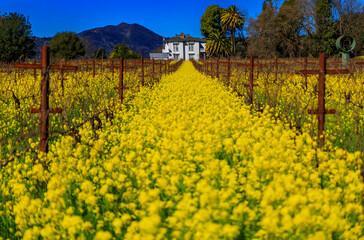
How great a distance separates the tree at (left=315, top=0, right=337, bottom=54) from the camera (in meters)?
48.6

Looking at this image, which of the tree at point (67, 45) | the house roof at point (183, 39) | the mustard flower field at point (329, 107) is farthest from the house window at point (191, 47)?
the mustard flower field at point (329, 107)

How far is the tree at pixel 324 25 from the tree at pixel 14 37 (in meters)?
35.0

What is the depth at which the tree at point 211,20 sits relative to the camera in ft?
298

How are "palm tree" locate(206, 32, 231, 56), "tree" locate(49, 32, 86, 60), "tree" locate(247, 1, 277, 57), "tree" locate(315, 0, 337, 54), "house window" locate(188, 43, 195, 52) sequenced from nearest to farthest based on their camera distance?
"tree" locate(315, 0, 337, 54)
"tree" locate(247, 1, 277, 57)
"tree" locate(49, 32, 86, 60)
"palm tree" locate(206, 32, 231, 56)
"house window" locate(188, 43, 195, 52)

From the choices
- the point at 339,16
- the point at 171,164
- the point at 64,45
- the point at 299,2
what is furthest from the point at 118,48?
the point at 171,164

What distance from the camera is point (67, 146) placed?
16.2 feet

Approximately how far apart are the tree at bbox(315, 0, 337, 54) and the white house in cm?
5849

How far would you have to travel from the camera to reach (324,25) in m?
49.3

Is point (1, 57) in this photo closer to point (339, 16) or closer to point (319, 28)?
point (319, 28)

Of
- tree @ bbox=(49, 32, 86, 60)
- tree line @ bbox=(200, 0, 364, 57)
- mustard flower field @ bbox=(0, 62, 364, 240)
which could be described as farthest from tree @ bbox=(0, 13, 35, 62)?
mustard flower field @ bbox=(0, 62, 364, 240)

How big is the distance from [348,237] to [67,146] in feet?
11.4

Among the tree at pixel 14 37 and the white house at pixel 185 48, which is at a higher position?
the white house at pixel 185 48

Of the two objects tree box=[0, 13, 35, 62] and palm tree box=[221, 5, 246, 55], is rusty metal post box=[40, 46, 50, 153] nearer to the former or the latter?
tree box=[0, 13, 35, 62]

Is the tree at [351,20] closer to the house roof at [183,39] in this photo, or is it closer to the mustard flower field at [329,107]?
the mustard flower field at [329,107]
